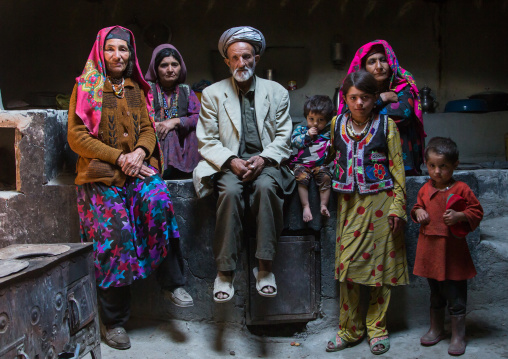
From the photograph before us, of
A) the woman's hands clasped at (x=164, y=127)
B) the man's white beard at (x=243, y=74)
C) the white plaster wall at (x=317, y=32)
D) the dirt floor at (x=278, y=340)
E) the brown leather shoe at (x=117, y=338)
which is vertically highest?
the white plaster wall at (x=317, y=32)

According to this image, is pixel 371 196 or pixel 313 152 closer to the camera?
pixel 371 196

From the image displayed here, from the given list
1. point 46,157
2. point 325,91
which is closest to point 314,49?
point 325,91

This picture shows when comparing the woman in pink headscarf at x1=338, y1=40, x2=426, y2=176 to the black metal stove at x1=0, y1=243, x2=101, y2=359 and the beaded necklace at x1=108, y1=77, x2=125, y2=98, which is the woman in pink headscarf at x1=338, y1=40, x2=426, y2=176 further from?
the black metal stove at x1=0, y1=243, x2=101, y2=359

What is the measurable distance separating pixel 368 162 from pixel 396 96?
630mm

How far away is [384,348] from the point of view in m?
2.78

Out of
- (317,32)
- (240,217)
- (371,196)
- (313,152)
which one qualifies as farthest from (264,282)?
(317,32)

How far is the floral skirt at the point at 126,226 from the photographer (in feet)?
8.82

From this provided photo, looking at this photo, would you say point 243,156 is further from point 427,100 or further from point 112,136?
point 427,100

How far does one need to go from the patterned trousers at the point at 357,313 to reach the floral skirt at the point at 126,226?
1105 millimetres

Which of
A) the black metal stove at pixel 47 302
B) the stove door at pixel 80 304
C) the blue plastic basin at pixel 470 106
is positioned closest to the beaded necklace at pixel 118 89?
the black metal stove at pixel 47 302

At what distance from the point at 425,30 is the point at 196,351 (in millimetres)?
5284

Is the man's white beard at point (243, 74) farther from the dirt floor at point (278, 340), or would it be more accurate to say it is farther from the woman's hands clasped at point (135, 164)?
the dirt floor at point (278, 340)

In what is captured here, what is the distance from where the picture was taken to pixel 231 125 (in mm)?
2947

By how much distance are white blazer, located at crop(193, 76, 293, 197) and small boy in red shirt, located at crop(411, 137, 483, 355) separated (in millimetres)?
868
